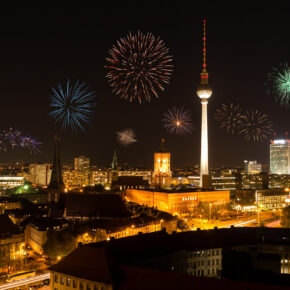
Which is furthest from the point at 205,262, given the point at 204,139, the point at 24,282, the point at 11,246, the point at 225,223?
the point at 204,139

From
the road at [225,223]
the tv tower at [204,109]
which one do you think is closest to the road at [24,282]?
the road at [225,223]

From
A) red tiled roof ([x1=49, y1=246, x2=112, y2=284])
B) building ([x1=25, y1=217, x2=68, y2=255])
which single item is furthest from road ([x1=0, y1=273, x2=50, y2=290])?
building ([x1=25, y1=217, x2=68, y2=255])

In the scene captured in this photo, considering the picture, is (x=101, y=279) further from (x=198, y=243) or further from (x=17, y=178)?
(x=17, y=178)

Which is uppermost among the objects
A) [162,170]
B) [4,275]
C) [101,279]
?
[162,170]

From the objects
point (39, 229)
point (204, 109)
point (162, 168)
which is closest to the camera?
point (39, 229)

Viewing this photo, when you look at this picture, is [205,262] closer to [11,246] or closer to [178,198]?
[11,246]

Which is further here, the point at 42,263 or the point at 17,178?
the point at 17,178

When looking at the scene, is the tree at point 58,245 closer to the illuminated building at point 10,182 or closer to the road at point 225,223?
the road at point 225,223

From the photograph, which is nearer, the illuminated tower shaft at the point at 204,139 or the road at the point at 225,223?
the road at the point at 225,223

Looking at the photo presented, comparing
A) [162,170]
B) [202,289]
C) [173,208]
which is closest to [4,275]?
[202,289]
